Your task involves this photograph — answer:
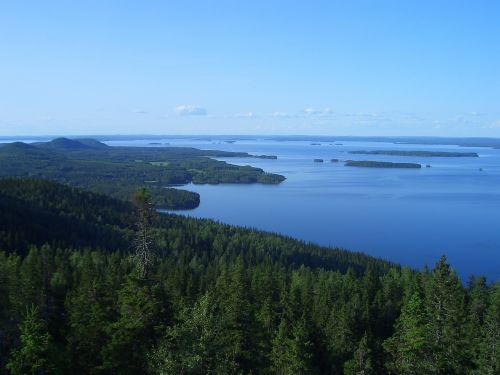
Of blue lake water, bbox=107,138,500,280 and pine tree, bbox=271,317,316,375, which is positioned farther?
blue lake water, bbox=107,138,500,280

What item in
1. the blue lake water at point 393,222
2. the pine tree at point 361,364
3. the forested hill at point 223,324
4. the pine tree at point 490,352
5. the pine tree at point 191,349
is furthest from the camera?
the blue lake water at point 393,222

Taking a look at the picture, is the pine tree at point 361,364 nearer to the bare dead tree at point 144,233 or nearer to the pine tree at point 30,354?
the bare dead tree at point 144,233

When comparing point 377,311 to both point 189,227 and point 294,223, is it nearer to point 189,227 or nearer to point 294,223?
point 189,227

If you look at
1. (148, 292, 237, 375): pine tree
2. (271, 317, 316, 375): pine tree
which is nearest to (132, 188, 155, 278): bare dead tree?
(148, 292, 237, 375): pine tree

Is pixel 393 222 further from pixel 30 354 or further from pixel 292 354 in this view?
pixel 30 354

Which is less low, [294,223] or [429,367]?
[429,367]

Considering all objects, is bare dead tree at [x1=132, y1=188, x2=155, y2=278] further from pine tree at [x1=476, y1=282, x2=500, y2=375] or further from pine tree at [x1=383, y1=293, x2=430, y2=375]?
pine tree at [x1=476, y1=282, x2=500, y2=375]

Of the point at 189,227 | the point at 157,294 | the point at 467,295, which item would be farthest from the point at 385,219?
the point at 157,294

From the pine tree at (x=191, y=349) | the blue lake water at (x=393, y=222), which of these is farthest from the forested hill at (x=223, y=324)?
the blue lake water at (x=393, y=222)

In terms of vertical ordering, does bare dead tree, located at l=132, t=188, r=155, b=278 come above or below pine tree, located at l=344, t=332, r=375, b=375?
above

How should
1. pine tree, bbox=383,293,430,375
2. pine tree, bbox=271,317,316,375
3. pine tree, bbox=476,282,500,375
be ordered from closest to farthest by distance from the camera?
pine tree, bbox=271,317,316,375 < pine tree, bbox=383,293,430,375 < pine tree, bbox=476,282,500,375

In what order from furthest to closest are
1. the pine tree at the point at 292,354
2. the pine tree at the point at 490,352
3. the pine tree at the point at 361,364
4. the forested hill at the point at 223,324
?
the pine tree at the point at 490,352
the pine tree at the point at 361,364
the pine tree at the point at 292,354
the forested hill at the point at 223,324
